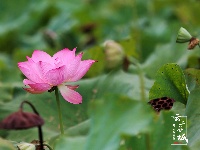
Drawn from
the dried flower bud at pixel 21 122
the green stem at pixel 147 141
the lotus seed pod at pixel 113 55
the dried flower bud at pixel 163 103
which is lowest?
the green stem at pixel 147 141

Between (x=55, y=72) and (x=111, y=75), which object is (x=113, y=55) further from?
(x=55, y=72)

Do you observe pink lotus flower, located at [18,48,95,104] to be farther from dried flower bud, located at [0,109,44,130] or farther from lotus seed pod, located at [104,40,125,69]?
lotus seed pod, located at [104,40,125,69]

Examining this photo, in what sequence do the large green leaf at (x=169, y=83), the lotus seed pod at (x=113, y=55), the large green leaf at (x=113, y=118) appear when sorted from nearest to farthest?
the large green leaf at (x=113, y=118)
the large green leaf at (x=169, y=83)
the lotus seed pod at (x=113, y=55)

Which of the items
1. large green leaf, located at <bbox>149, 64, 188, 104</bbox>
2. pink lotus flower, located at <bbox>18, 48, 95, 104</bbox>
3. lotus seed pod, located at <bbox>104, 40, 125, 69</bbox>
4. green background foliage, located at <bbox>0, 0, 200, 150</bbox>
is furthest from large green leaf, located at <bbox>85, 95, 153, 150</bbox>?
lotus seed pod, located at <bbox>104, 40, 125, 69</bbox>

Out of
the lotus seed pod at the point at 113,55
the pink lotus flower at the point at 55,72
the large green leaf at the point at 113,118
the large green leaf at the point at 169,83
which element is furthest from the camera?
the lotus seed pod at the point at 113,55

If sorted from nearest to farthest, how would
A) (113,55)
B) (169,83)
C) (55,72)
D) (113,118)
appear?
1. (113,118)
2. (55,72)
3. (169,83)
4. (113,55)

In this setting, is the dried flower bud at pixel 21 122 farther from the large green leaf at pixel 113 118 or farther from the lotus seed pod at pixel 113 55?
the lotus seed pod at pixel 113 55

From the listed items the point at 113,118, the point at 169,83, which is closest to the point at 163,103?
the point at 169,83

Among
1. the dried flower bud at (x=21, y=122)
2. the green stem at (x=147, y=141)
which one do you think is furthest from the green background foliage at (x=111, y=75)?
the dried flower bud at (x=21, y=122)
